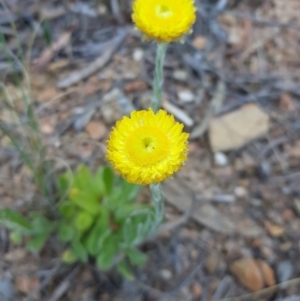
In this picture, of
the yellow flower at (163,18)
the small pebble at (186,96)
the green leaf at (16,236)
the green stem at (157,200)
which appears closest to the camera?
the green stem at (157,200)

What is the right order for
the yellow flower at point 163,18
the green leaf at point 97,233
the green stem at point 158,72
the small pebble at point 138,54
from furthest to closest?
the small pebble at point 138,54
the green leaf at point 97,233
the green stem at point 158,72
the yellow flower at point 163,18

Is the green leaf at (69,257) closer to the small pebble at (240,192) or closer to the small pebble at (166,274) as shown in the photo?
the small pebble at (166,274)

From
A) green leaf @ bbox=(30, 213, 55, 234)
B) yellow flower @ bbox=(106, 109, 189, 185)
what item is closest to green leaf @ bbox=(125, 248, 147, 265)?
green leaf @ bbox=(30, 213, 55, 234)

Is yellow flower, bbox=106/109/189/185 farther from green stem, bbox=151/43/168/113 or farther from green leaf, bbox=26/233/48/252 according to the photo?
green leaf, bbox=26/233/48/252

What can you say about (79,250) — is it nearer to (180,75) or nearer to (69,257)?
(69,257)

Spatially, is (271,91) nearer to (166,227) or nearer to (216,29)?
(216,29)

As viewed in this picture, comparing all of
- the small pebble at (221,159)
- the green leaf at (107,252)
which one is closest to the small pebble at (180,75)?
the small pebble at (221,159)

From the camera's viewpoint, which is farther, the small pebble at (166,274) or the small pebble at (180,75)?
the small pebble at (180,75)
